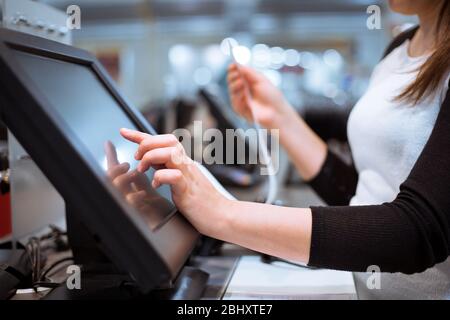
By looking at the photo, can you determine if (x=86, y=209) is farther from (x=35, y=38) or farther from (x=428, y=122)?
(x=428, y=122)

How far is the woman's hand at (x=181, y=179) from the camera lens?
0.49 m

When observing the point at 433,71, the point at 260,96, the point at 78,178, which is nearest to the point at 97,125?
the point at 78,178

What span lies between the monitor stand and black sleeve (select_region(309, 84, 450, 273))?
0.66 ft

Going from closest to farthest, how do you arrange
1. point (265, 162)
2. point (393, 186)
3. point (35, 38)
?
point (35, 38), point (393, 186), point (265, 162)

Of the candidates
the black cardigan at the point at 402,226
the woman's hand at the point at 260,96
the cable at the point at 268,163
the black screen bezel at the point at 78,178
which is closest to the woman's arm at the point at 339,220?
the black cardigan at the point at 402,226

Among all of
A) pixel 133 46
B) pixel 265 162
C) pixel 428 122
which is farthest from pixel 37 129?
pixel 133 46

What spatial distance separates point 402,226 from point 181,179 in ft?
0.84

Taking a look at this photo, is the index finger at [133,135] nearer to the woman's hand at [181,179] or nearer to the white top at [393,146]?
the woman's hand at [181,179]

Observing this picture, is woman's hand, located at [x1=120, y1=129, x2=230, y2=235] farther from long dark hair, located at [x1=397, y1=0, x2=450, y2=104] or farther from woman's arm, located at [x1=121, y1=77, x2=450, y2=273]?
long dark hair, located at [x1=397, y1=0, x2=450, y2=104]

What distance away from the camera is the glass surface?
0.43 meters

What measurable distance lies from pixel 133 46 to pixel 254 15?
2282 millimetres

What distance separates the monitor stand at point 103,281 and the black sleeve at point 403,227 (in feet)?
0.66

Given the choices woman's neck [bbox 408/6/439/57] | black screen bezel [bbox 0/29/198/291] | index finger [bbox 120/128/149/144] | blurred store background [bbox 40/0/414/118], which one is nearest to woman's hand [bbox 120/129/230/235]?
index finger [bbox 120/128/149/144]
